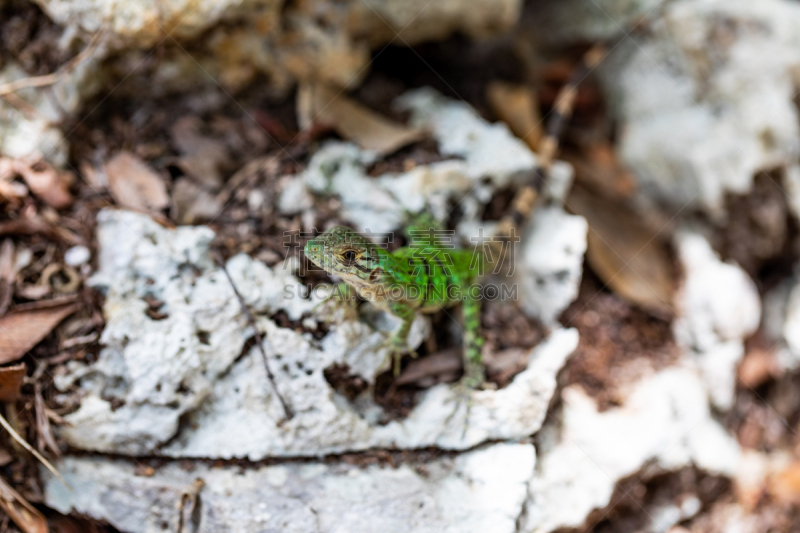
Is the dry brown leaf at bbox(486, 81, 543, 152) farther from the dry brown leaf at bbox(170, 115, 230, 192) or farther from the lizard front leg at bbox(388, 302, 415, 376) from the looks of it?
the dry brown leaf at bbox(170, 115, 230, 192)

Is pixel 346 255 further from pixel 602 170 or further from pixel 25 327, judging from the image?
Result: pixel 602 170

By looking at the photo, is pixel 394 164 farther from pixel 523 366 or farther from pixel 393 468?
pixel 393 468

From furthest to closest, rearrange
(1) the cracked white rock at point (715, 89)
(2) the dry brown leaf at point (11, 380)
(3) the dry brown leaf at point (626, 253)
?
(1) the cracked white rock at point (715, 89) → (3) the dry brown leaf at point (626, 253) → (2) the dry brown leaf at point (11, 380)

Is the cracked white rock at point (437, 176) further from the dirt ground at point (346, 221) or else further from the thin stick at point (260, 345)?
the thin stick at point (260, 345)

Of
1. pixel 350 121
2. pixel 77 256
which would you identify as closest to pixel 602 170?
pixel 350 121

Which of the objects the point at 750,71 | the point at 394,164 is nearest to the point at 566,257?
the point at 394,164

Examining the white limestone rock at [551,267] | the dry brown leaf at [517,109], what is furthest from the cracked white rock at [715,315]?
the dry brown leaf at [517,109]
